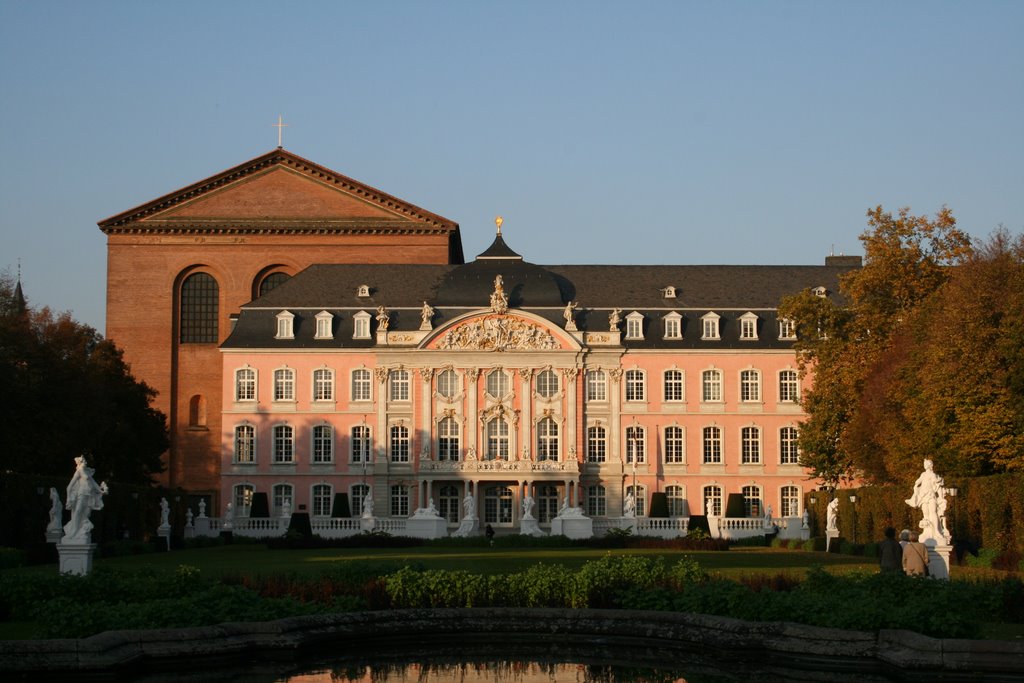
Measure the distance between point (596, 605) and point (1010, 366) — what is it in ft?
95.0

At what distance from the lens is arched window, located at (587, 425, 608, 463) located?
74000 millimetres

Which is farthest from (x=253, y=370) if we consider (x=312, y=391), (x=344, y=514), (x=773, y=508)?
(x=773, y=508)

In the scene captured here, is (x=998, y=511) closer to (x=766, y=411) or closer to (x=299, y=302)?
(x=766, y=411)

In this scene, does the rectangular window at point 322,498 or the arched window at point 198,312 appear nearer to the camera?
the rectangular window at point 322,498

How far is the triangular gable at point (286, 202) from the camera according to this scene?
8219 cm

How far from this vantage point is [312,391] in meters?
74.6

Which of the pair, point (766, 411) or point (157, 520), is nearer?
point (157, 520)

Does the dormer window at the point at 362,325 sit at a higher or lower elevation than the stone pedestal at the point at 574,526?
higher

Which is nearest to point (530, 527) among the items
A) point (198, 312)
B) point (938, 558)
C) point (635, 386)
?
point (635, 386)

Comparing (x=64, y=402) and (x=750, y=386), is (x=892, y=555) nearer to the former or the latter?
(x=64, y=402)

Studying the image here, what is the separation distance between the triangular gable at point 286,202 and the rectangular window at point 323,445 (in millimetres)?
13051

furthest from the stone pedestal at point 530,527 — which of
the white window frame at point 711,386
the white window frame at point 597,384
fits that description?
the white window frame at point 711,386

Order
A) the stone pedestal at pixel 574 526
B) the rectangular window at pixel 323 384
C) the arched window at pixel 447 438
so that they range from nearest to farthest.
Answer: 1. the stone pedestal at pixel 574 526
2. the arched window at pixel 447 438
3. the rectangular window at pixel 323 384

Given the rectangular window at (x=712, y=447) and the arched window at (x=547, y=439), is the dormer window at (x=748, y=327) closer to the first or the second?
the rectangular window at (x=712, y=447)
